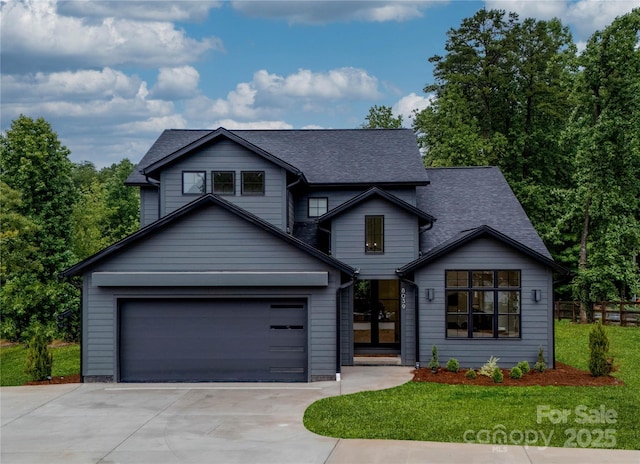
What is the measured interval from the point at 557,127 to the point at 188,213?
2839 centimetres

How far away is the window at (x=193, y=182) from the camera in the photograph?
19453 millimetres

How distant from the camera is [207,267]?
56.2 ft

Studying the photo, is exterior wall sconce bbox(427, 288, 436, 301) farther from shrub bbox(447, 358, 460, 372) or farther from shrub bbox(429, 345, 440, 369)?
shrub bbox(447, 358, 460, 372)

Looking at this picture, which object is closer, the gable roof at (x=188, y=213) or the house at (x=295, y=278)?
the gable roof at (x=188, y=213)

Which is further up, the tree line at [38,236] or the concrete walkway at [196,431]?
the tree line at [38,236]

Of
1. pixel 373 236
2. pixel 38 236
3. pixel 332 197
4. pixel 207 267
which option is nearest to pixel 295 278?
pixel 207 267

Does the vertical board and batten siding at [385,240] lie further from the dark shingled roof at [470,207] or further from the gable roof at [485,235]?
the gable roof at [485,235]

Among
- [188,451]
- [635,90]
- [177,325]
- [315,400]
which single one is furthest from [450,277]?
[635,90]

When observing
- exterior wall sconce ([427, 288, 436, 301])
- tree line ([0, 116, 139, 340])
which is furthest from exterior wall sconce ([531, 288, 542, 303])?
tree line ([0, 116, 139, 340])

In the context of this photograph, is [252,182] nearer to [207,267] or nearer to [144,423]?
[207,267]

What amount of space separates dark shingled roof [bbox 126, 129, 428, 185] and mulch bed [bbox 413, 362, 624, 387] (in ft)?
20.1

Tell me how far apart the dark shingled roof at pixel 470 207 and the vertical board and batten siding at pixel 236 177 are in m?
4.64

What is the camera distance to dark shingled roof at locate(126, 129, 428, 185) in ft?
68.5

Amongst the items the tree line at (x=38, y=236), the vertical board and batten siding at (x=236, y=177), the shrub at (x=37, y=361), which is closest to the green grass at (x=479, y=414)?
the vertical board and batten siding at (x=236, y=177)
